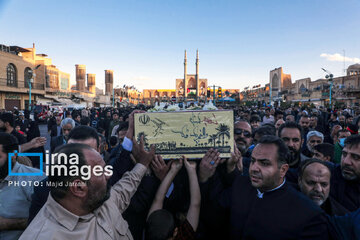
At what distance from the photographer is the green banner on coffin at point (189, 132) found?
244 centimetres

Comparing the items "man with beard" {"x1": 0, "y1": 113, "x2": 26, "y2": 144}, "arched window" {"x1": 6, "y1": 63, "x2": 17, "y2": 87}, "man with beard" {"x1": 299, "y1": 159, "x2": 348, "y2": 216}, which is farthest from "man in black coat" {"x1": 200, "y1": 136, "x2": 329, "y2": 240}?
"arched window" {"x1": 6, "y1": 63, "x2": 17, "y2": 87}

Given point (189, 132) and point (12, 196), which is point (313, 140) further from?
point (12, 196)

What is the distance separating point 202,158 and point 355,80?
46.7 metres

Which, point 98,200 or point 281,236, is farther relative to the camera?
point 281,236

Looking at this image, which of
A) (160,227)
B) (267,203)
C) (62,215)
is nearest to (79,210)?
(62,215)

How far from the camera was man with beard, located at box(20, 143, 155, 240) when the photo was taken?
1470 millimetres

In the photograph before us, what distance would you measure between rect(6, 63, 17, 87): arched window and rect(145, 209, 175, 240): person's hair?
120 ft

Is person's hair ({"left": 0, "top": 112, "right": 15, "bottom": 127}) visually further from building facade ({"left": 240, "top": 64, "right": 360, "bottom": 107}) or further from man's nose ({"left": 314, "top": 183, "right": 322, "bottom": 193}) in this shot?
building facade ({"left": 240, "top": 64, "right": 360, "bottom": 107})

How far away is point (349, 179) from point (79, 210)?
280 centimetres

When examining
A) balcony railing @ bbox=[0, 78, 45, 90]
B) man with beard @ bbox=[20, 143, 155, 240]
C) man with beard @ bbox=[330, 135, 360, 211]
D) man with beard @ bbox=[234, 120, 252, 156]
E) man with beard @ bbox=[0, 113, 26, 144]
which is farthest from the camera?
balcony railing @ bbox=[0, 78, 45, 90]

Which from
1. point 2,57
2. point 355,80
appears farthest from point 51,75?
point 355,80

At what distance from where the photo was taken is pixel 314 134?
4.71 meters

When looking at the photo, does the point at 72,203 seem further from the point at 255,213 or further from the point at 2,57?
the point at 2,57

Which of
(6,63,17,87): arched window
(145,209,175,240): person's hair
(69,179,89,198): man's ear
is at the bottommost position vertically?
(145,209,175,240): person's hair
